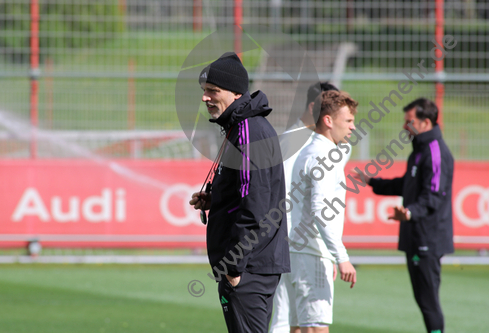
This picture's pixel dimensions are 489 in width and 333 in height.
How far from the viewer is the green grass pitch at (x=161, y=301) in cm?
562

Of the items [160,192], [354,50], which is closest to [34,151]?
[160,192]

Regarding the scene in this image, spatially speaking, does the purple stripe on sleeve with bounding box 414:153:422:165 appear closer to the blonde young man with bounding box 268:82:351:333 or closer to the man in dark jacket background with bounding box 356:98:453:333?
the man in dark jacket background with bounding box 356:98:453:333

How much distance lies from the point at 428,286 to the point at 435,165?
1.01 metres

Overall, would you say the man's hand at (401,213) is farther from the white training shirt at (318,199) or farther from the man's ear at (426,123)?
the man's ear at (426,123)

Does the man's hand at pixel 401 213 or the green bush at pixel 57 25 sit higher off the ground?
the green bush at pixel 57 25

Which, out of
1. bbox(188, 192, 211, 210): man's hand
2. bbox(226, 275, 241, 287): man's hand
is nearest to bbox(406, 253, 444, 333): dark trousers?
bbox(188, 192, 211, 210): man's hand

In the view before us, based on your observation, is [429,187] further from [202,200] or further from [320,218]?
[202,200]

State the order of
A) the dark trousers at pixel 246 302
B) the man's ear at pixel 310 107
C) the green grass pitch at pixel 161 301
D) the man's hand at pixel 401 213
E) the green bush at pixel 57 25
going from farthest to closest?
1. the green bush at pixel 57 25
2. the green grass pitch at pixel 161 301
3. the man's hand at pixel 401 213
4. the man's ear at pixel 310 107
5. the dark trousers at pixel 246 302

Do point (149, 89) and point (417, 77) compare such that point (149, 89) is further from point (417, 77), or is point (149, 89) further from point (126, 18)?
point (417, 77)

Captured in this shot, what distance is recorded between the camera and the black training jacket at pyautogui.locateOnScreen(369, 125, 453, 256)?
190 inches

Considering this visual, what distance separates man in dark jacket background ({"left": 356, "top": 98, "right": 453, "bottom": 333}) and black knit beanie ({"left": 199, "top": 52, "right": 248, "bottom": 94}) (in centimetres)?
206

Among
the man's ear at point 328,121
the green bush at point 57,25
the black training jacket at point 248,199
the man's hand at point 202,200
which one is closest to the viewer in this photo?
the black training jacket at point 248,199

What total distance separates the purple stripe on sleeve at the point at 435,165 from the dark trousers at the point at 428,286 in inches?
22.6

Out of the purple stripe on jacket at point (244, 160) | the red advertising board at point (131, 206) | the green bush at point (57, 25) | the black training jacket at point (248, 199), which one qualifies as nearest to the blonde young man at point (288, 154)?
the black training jacket at point (248, 199)
